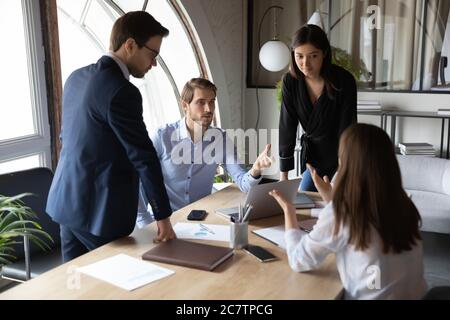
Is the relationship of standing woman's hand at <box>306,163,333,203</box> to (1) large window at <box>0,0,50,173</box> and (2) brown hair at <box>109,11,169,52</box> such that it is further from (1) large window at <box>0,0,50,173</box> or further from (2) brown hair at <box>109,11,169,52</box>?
(1) large window at <box>0,0,50,173</box>

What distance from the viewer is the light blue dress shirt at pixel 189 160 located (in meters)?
2.55

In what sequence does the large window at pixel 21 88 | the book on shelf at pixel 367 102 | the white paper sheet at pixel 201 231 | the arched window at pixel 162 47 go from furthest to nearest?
the book on shelf at pixel 367 102 → the arched window at pixel 162 47 → the large window at pixel 21 88 → the white paper sheet at pixel 201 231

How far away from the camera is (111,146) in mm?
Answer: 1691

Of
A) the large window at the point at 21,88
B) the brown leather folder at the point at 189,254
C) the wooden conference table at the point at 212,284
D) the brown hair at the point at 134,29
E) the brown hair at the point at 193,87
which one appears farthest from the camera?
the large window at the point at 21,88

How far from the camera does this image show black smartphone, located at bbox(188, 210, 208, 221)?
6.83 ft

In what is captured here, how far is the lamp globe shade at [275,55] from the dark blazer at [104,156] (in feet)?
10.3

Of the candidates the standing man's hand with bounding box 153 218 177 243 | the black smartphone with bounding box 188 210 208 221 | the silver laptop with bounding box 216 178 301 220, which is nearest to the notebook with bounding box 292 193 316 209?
the silver laptop with bounding box 216 178 301 220

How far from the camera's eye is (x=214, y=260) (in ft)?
5.21

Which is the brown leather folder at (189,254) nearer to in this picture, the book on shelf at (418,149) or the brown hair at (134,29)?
the brown hair at (134,29)

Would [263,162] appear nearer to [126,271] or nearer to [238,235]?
[238,235]

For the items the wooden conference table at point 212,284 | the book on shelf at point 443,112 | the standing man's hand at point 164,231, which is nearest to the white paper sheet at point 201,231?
the standing man's hand at point 164,231

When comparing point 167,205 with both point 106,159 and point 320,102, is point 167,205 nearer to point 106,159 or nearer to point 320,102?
point 106,159
